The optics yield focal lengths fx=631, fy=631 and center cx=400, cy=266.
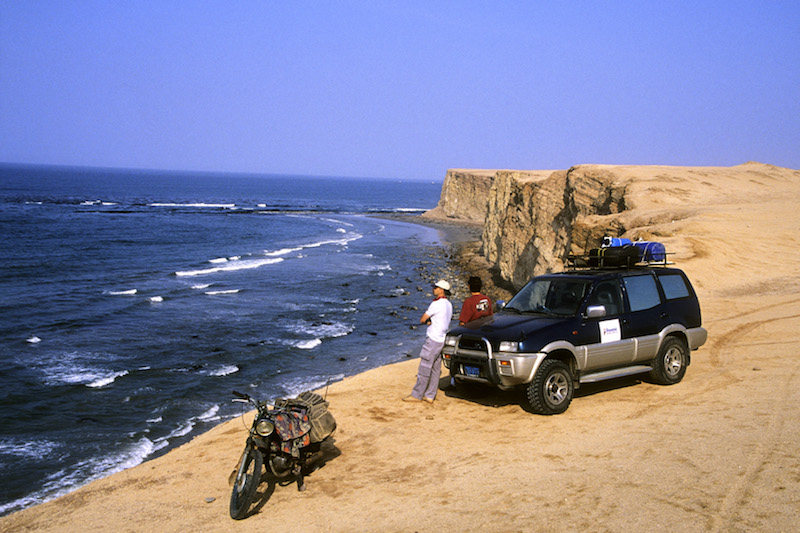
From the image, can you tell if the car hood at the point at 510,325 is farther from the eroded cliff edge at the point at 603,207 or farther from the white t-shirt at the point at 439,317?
the eroded cliff edge at the point at 603,207

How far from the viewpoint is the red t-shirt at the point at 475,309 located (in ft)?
35.6

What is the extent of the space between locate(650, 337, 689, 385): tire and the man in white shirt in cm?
382

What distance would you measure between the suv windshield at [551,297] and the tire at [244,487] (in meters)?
5.42

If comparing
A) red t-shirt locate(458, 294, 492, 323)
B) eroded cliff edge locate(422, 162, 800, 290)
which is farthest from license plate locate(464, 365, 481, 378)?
eroded cliff edge locate(422, 162, 800, 290)

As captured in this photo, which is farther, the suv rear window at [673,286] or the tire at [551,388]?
the suv rear window at [673,286]

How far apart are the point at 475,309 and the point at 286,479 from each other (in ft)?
14.2

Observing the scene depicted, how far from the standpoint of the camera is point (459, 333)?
10.5 m

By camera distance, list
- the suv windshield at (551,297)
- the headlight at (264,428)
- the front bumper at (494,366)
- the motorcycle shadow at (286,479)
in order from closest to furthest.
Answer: the headlight at (264,428), the motorcycle shadow at (286,479), the front bumper at (494,366), the suv windshield at (551,297)

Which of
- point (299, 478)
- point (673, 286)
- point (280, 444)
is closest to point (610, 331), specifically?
point (673, 286)

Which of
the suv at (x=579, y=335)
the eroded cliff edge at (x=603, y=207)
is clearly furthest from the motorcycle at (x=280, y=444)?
the eroded cliff edge at (x=603, y=207)

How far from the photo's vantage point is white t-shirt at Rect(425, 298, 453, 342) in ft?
34.1

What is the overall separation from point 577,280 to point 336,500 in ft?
18.6

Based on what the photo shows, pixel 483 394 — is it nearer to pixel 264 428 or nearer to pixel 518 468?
pixel 518 468

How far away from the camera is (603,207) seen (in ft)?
105
